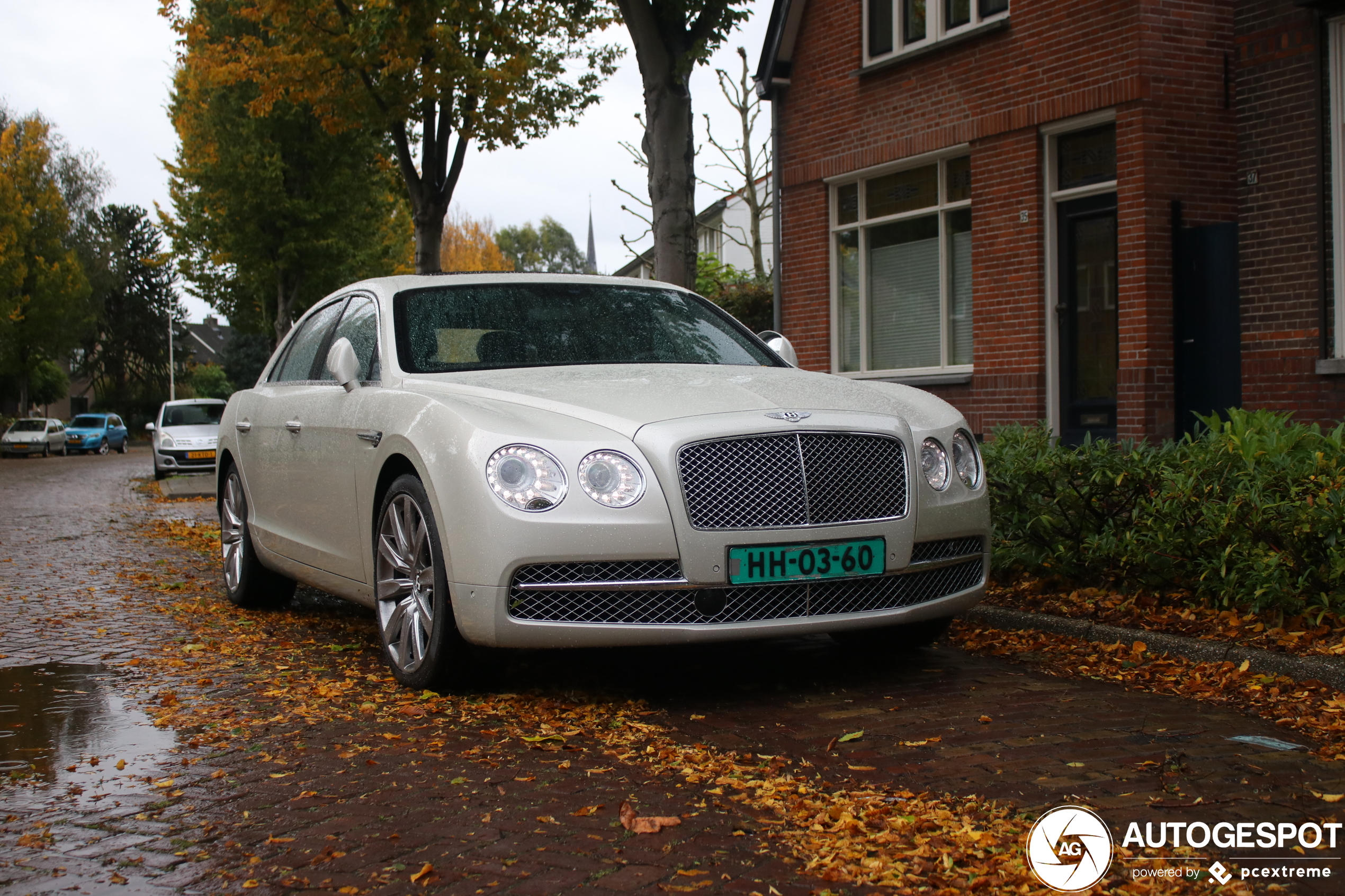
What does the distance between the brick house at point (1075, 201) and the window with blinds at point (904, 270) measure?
3 cm

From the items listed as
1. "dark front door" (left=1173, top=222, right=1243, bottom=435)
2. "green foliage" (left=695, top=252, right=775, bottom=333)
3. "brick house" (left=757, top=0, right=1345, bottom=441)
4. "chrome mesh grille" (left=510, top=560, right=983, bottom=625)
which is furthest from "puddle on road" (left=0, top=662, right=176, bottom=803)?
"green foliage" (left=695, top=252, right=775, bottom=333)

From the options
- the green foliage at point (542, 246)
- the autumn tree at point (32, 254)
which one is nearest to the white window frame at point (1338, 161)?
the autumn tree at point (32, 254)

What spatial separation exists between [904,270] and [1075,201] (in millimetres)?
2501

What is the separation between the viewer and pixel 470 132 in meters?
20.2

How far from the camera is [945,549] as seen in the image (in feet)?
17.0

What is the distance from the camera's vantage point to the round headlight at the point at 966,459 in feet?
17.5

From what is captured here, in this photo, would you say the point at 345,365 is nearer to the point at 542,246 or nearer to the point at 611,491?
the point at 611,491

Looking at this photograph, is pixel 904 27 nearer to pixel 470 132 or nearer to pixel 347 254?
pixel 470 132

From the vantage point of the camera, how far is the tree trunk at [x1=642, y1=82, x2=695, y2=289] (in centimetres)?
1137

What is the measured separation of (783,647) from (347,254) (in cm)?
3309

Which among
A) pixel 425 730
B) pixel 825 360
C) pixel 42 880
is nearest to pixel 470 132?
pixel 825 360

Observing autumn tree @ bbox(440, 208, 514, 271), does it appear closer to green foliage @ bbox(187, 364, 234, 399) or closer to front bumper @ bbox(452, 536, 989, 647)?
green foliage @ bbox(187, 364, 234, 399)

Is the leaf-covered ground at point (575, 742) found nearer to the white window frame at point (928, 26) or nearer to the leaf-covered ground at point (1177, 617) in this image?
the leaf-covered ground at point (1177, 617)

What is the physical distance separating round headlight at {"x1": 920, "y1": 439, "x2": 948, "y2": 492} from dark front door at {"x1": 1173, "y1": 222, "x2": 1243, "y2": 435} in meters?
6.67
